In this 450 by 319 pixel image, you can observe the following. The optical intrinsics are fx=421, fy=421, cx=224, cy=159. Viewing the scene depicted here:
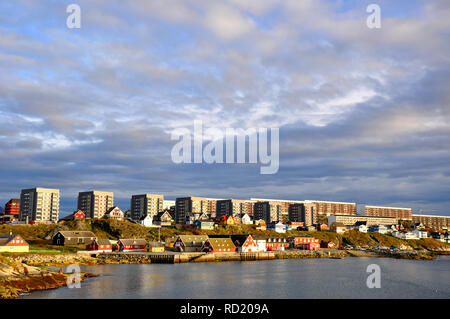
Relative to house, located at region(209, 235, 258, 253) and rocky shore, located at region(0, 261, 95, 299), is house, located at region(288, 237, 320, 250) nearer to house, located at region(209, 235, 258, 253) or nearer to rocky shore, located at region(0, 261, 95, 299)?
house, located at region(209, 235, 258, 253)

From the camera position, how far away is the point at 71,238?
108750mm

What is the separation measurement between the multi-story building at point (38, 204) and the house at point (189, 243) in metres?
94.3

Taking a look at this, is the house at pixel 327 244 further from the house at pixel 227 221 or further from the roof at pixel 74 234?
the roof at pixel 74 234

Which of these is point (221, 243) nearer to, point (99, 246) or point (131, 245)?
point (131, 245)

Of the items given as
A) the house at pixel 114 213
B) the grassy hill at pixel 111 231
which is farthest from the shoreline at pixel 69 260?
Result: the house at pixel 114 213

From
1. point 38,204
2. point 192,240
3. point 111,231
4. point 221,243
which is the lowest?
point 221,243

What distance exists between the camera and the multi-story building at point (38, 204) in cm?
18425

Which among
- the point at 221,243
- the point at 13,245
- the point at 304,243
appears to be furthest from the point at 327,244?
the point at 13,245

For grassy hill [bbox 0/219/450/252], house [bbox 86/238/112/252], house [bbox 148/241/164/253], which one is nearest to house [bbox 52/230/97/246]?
grassy hill [bbox 0/219/450/252]

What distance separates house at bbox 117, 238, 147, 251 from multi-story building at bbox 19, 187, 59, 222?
8688cm

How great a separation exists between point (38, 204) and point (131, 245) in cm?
9373

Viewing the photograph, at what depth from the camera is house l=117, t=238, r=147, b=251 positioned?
108125 mm

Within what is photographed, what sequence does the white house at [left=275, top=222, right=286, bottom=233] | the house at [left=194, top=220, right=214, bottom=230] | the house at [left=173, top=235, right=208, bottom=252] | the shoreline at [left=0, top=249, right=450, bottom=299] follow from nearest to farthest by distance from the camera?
the shoreline at [left=0, top=249, right=450, bottom=299], the house at [left=173, top=235, right=208, bottom=252], the house at [left=194, top=220, right=214, bottom=230], the white house at [left=275, top=222, right=286, bottom=233]
